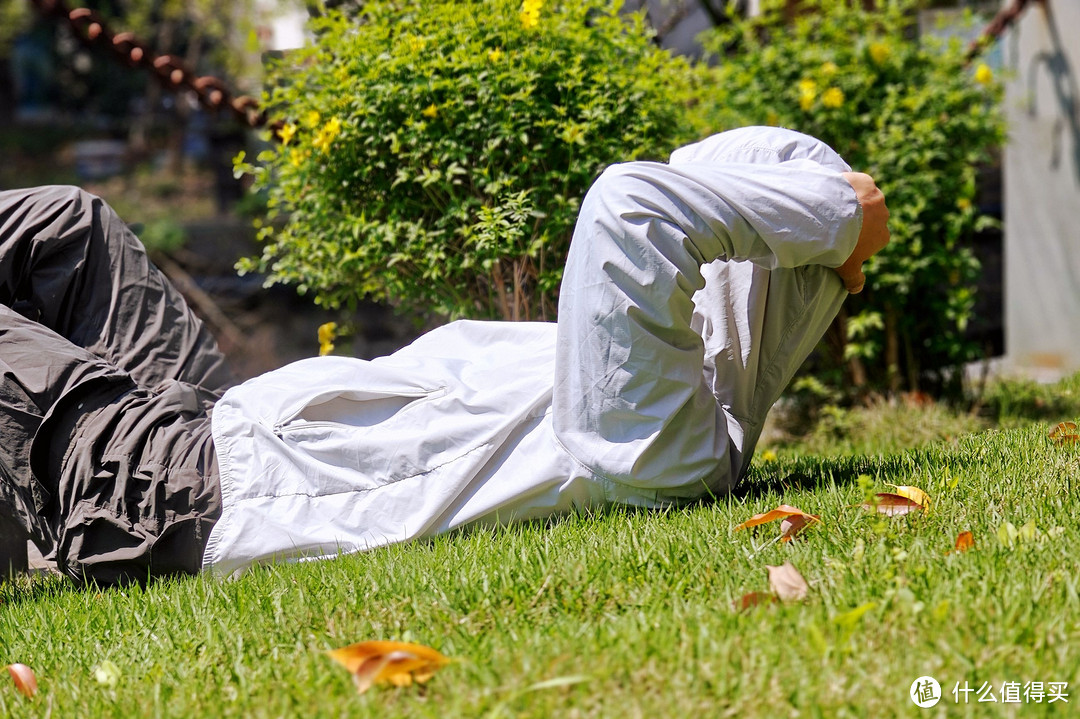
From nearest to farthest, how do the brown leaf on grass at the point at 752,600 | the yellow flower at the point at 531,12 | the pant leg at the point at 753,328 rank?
the brown leaf on grass at the point at 752,600
the pant leg at the point at 753,328
the yellow flower at the point at 531,12

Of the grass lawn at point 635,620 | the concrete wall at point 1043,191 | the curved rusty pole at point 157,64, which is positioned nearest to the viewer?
the grass lawn at point 635,620

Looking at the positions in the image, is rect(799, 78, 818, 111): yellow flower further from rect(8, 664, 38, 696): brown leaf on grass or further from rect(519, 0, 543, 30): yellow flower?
rect(8, 664, 38, 696): brown leaf on grass

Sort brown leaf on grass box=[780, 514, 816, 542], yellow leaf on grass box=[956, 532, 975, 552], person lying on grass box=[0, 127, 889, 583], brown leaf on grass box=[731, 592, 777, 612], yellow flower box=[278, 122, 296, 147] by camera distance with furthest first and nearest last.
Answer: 1. yellow flower box=[278, 122, 296, 147]
2. person lying on grass box=[0, 127, 889, 583]
3. brown leaf on grass box=[780, 514, 816, 542]
4. yellow leaf on grass box=[956, 532, 975, 552]
5. brown leaf on grass box=[731, 592, 777, 612]

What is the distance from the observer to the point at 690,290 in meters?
2.25

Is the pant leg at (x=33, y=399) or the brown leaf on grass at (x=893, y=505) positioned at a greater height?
the pant leg at (x=33, y=399)

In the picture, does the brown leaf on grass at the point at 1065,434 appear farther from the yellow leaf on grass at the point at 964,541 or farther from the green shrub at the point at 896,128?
the green shrub at the point at 896,128

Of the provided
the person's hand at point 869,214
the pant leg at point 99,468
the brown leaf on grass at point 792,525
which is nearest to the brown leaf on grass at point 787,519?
the brown leaf on grass at point 792,525

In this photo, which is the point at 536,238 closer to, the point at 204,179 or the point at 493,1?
the point at 493,1

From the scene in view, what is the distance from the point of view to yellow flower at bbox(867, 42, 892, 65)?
446 cm

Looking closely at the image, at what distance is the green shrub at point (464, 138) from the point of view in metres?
3.25

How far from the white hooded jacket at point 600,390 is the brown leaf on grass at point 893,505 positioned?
373 mm

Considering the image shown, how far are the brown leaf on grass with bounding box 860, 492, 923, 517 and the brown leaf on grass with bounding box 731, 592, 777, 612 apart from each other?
17.7 inches

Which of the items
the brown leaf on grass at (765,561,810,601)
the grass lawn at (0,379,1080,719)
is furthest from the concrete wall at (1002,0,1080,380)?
the brown leaf on grass at (765,561,810,601)

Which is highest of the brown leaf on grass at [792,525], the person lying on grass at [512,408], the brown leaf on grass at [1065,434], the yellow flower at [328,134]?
the yellow flower at [328,134]
